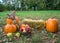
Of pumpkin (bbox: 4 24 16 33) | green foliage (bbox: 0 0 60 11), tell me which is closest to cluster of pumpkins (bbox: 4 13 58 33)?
pumpkin (bbox: 4 24 16 33)

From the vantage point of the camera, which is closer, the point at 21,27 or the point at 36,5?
the point at 21,27

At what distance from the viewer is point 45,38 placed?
3.77 m

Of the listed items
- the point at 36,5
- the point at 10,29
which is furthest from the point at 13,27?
the point at 36,5

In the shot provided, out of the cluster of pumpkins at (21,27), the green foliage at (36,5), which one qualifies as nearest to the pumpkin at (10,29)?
the cluster of pumpkins at (21,27)

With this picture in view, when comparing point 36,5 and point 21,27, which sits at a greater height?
point 21,27

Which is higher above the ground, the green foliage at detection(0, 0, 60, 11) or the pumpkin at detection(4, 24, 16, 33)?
the pumpkin at detection(4, 24, 16, 33)

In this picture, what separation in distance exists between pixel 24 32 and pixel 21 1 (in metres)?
9.90

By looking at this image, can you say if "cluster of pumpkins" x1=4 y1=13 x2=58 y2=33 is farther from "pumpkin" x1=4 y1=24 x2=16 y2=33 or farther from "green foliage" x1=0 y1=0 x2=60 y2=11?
"green foliage" x1=0 y1=0 x2=60 y2=11

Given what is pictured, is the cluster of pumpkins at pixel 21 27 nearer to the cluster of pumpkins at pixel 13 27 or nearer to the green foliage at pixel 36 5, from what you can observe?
the cluster of pumpkins at pixel 13 27

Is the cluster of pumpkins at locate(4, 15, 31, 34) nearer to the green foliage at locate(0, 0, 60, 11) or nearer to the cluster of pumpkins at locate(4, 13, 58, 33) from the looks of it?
the cluster of pumpkins at locate(4, 13, 58, 33)

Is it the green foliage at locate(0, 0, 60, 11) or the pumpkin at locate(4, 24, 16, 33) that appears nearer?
the pumpkin at locate(4, 24, 16, 33)

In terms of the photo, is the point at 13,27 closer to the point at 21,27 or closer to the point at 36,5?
the point at 21,27

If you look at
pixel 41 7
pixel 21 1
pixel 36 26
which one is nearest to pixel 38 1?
pixel 41 7

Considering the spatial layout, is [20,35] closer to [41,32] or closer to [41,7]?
[41,32]
